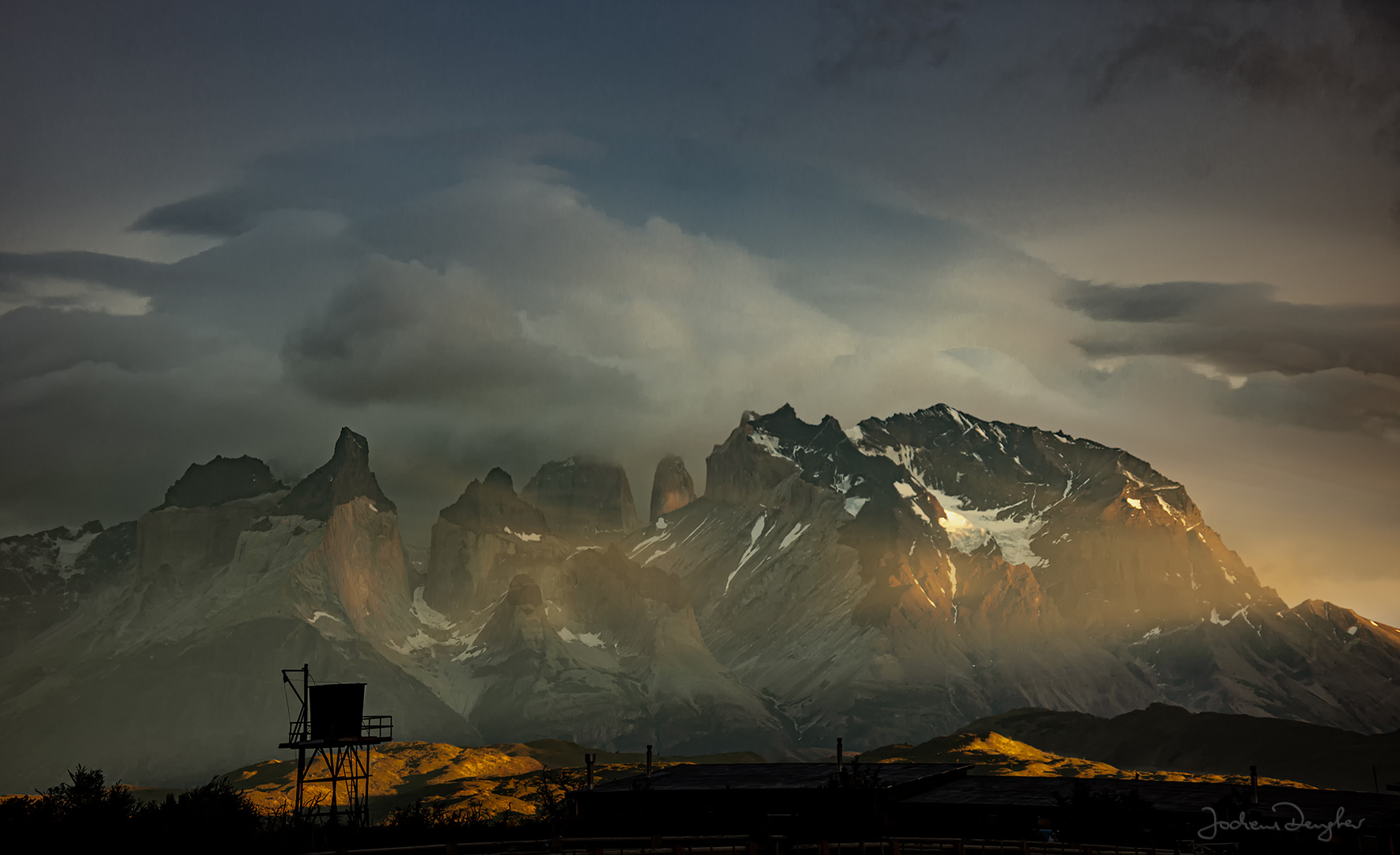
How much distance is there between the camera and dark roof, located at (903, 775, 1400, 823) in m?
74.8

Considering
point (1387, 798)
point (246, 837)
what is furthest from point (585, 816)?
point (1387, 798)

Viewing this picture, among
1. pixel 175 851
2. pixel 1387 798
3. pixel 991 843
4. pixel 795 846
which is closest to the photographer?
pixel 795 846

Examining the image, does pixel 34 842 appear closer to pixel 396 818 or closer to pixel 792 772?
pixel 396 818

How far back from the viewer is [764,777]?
93000 millimetres

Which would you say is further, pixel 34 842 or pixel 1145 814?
pixel 1145 814

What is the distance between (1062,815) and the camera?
71.4 m

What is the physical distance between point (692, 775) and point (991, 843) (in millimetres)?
48074

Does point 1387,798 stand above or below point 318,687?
below
